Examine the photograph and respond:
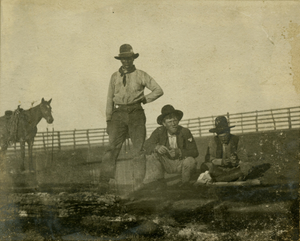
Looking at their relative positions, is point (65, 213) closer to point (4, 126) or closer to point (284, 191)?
point (4, 126)

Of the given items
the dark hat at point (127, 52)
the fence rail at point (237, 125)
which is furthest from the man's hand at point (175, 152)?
the dark hat at point (127, 52)

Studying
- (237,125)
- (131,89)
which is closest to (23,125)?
(131,89)

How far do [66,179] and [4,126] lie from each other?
1.50m

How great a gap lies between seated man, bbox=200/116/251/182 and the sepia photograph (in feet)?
0.07

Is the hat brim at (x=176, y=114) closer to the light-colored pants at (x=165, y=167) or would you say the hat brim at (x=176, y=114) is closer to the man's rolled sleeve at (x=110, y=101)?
the light-colored pants at (x=165, y=167)

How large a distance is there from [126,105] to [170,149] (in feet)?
3.27

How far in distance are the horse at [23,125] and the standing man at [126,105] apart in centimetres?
111

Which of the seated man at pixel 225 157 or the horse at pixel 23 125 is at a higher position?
the horse at pixel 23 125

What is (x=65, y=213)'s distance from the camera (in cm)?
493

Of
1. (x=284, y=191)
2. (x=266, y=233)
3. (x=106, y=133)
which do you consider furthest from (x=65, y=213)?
(x=284, y=191)

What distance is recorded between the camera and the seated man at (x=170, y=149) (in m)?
4.82

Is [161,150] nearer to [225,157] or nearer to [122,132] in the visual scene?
[122,132]

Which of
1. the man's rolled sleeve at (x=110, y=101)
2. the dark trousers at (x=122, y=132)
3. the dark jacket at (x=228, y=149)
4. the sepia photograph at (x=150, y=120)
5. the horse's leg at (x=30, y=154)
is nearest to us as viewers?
the sepia photograph at (x=150, y=120)

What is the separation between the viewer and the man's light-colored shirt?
5.01 meters
